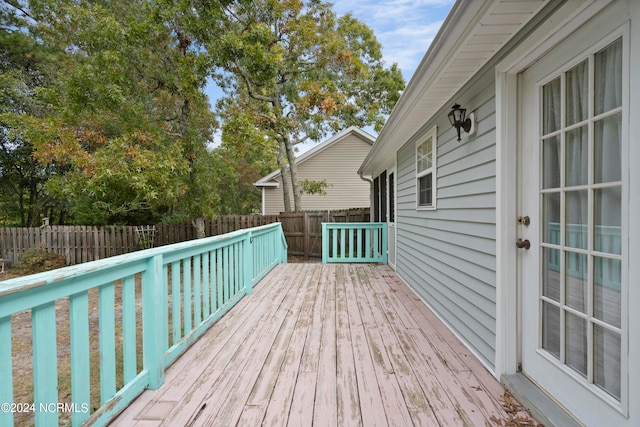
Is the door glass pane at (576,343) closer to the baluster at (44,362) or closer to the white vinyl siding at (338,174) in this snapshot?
the baluster at (44,362)

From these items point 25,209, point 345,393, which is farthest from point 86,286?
point 25,209

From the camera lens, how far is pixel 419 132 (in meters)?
3.82

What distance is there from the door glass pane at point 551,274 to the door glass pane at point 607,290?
23cm

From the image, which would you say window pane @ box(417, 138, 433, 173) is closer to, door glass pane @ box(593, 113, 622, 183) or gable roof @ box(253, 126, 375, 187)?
door glass pane @ box(593, 113, 622, 183)

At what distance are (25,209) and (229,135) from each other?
35.9 ft

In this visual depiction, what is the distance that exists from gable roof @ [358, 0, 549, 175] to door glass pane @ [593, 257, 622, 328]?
1276mm

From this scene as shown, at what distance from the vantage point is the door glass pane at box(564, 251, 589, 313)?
4.60 feet

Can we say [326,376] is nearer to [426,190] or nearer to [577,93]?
[577,93]

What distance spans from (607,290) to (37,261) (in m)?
10.7

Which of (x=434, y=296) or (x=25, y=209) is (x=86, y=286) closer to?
(x=434, y=296)

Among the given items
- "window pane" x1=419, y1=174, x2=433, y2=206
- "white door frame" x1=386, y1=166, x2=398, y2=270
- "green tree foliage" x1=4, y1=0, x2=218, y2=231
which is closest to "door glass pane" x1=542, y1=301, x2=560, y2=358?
"window pane" x1=419, y1=174, x2=433, y2=206

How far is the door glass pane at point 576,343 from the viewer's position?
4.62ft

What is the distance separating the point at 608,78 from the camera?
127cm

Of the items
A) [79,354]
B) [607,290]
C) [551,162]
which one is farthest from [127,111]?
[607,290]
